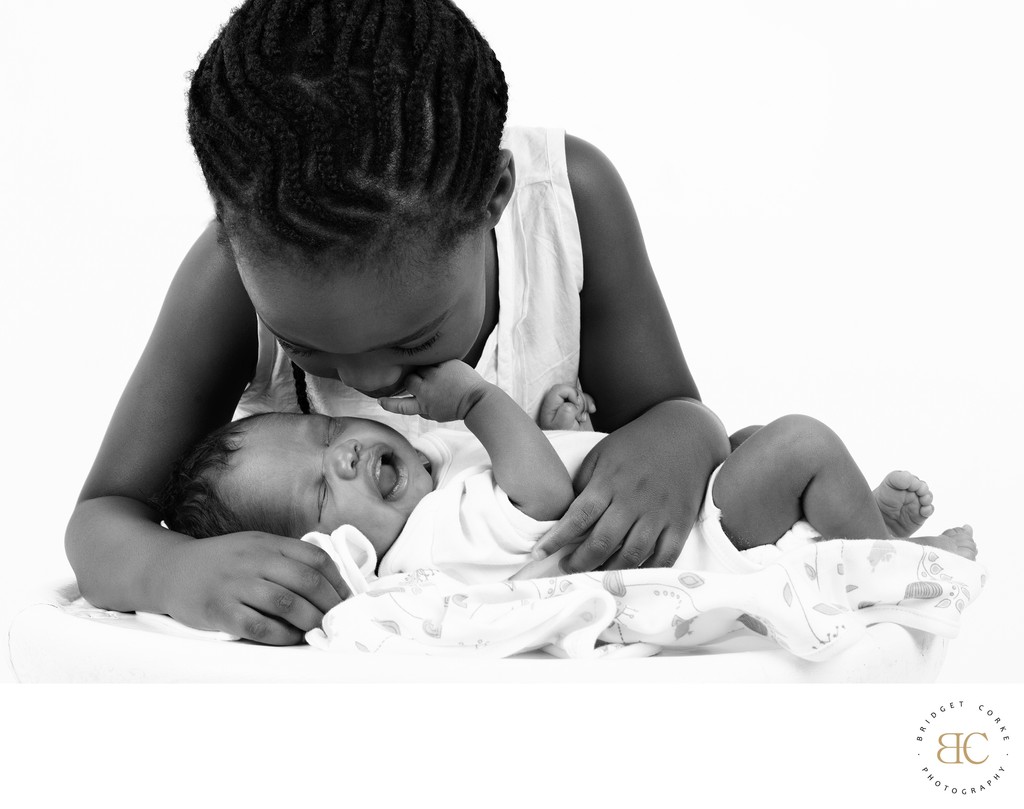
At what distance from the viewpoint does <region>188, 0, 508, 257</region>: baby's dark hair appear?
95 cm

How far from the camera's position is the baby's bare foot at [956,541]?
1232mm

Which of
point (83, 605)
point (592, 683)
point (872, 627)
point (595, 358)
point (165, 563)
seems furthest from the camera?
point (595, 358)

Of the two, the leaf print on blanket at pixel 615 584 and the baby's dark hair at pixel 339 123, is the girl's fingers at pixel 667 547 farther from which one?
the baby's dark hair at pixel 339 123

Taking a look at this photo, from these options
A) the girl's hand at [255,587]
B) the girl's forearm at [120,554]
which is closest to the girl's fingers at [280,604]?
the girl's hand at [255,587]

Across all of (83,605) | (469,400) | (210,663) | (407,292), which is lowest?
(83,605)

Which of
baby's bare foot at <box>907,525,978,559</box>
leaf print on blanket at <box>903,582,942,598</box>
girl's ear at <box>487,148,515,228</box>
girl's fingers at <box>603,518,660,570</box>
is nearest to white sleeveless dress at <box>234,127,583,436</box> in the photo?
girl's ear at <box>487,148,515,228</box>

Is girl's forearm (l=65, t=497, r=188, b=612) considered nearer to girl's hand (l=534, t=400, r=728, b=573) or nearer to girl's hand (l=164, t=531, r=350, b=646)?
girl's hand (l=164, t=531, r=350, b=646)

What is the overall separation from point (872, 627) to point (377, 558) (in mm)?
489

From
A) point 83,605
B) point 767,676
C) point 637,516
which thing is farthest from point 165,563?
point 767,676

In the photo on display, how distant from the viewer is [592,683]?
82 cm

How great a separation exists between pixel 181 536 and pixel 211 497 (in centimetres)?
6

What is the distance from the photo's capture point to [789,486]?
44.4 inches

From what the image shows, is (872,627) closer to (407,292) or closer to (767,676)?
(767,676)

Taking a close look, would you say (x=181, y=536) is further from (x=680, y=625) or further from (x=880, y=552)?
(x=880, y=552)
